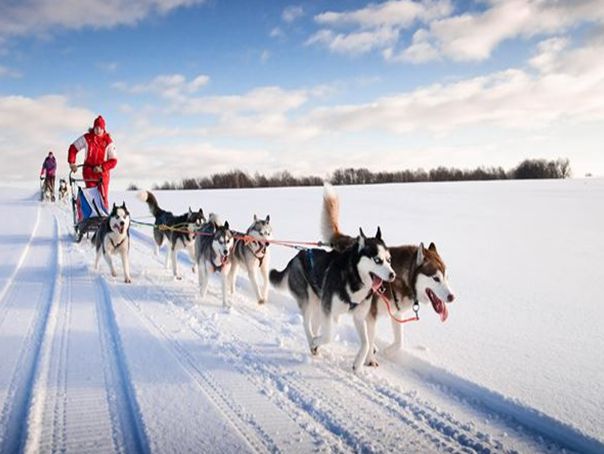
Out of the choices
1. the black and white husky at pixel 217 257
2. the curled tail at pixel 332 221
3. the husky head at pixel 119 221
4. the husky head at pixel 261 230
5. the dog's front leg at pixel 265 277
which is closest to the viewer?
the curled tail at pixel 332 221

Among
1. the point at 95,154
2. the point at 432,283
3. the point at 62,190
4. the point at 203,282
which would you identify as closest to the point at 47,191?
the point at 62,190

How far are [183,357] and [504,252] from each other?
19.7 feet

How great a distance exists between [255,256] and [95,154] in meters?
4.62

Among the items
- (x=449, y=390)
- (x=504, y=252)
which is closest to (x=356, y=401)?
(x=449, y=390)

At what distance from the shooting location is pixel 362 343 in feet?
10.5

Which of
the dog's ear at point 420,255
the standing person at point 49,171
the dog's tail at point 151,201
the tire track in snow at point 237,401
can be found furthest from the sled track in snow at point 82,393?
the standing person at point 49,171

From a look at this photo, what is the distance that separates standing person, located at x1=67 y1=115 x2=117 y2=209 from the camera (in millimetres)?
7680

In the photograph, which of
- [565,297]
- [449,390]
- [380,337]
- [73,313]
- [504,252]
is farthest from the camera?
[504,252]

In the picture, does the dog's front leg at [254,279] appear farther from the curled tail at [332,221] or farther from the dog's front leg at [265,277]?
the curled tail at [332,221]

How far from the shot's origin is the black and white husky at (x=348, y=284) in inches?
127

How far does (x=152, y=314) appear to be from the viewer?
14.3ft

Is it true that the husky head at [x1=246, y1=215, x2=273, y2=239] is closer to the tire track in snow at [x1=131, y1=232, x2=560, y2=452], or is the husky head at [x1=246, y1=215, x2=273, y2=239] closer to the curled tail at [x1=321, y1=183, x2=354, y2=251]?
the curled tail at [x1=321, y1=183, x2=354, y2=251]

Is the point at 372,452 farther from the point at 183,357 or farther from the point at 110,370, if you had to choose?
the point at 110,370

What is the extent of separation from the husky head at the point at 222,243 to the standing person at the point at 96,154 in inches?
152
